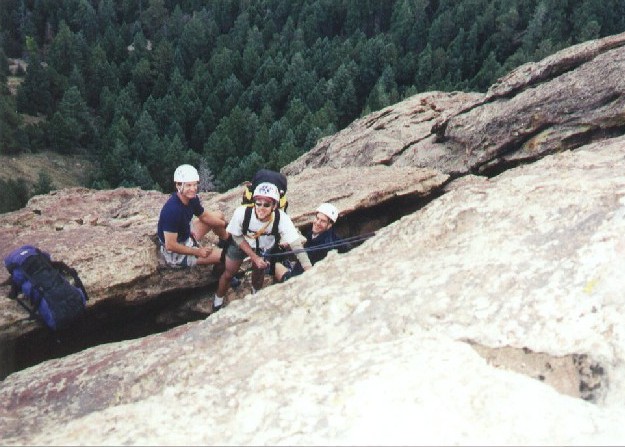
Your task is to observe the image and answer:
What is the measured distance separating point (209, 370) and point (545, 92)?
381 inches

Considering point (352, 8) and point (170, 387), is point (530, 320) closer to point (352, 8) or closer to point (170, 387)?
point (170, 387)

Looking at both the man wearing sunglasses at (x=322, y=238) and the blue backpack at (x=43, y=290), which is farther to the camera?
the man wearing sunglasses at (x=322, y=238)

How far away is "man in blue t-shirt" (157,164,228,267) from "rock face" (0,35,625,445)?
94.7 inches

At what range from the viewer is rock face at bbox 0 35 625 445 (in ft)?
13.2

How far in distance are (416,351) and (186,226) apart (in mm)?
5264

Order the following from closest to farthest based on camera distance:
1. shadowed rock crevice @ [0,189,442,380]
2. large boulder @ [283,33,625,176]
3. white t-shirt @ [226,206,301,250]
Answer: white t-shirt @ [226,206,301,250] < shadowed rock crevice @ [0,189,442,380] < large boulder @ [283,33,625,176]

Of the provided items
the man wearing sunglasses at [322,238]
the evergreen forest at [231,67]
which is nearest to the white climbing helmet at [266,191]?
the man wearing sunglasses at [322,238]

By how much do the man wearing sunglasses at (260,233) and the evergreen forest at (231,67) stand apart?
4892cm

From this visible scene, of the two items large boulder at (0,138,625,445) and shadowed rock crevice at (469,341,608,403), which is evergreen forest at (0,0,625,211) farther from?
shadowed rock crevice at (469,341,608,403)

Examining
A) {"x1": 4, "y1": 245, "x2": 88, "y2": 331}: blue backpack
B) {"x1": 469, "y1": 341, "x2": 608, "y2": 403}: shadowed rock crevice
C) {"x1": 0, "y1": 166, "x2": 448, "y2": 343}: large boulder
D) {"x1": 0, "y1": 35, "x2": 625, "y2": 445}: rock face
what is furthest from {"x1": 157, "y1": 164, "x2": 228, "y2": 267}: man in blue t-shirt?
{"x1": 469, "y1": 341, "x2": 608, "y2": 403}: shadowed rock crevice

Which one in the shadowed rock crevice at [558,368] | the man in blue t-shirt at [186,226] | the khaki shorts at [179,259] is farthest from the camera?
the khaki shorts at [179,259]

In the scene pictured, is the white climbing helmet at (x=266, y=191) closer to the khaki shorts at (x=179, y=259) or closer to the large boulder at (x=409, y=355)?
the large boulder at (x=409, y=355)

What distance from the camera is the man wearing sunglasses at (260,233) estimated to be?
7891mm

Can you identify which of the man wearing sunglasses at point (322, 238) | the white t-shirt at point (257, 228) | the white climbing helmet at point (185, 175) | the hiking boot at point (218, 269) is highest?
the white climbing helmet at point (185, 175)
